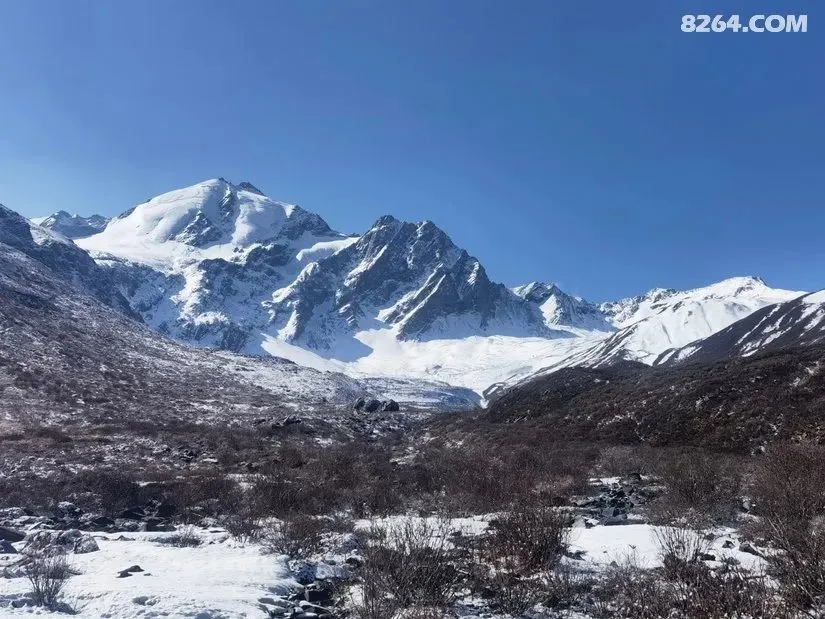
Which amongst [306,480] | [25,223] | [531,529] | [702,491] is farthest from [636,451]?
[25,223]

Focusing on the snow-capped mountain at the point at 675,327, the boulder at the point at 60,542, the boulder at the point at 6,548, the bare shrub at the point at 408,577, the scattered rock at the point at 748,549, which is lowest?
the boulder at the point at 6,548

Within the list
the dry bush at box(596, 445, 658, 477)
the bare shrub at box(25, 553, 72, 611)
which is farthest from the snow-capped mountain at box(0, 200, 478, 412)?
the dry bush at box(596, 445, 658, 477)

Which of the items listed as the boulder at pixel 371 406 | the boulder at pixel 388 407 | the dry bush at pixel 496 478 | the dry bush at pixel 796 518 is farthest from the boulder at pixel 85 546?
the boulder at pixel 388 407

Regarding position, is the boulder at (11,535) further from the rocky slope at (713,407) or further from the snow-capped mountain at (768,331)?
the snow-capped mountain at (768,331)

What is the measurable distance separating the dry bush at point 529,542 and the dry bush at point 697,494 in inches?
157

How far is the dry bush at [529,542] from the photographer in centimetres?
1132

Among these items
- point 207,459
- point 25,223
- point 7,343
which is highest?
point 25,223

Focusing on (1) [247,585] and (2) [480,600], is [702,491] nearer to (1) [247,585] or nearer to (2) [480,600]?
(2) [480,600]

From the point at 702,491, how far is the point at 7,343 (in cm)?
6996

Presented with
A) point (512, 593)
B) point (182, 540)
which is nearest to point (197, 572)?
point (182, 540)

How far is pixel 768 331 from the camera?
93500mm

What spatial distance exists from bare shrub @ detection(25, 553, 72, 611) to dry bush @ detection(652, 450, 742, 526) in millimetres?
13366

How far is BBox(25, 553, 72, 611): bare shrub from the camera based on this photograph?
8656 millimetres

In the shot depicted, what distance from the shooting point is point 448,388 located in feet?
602
